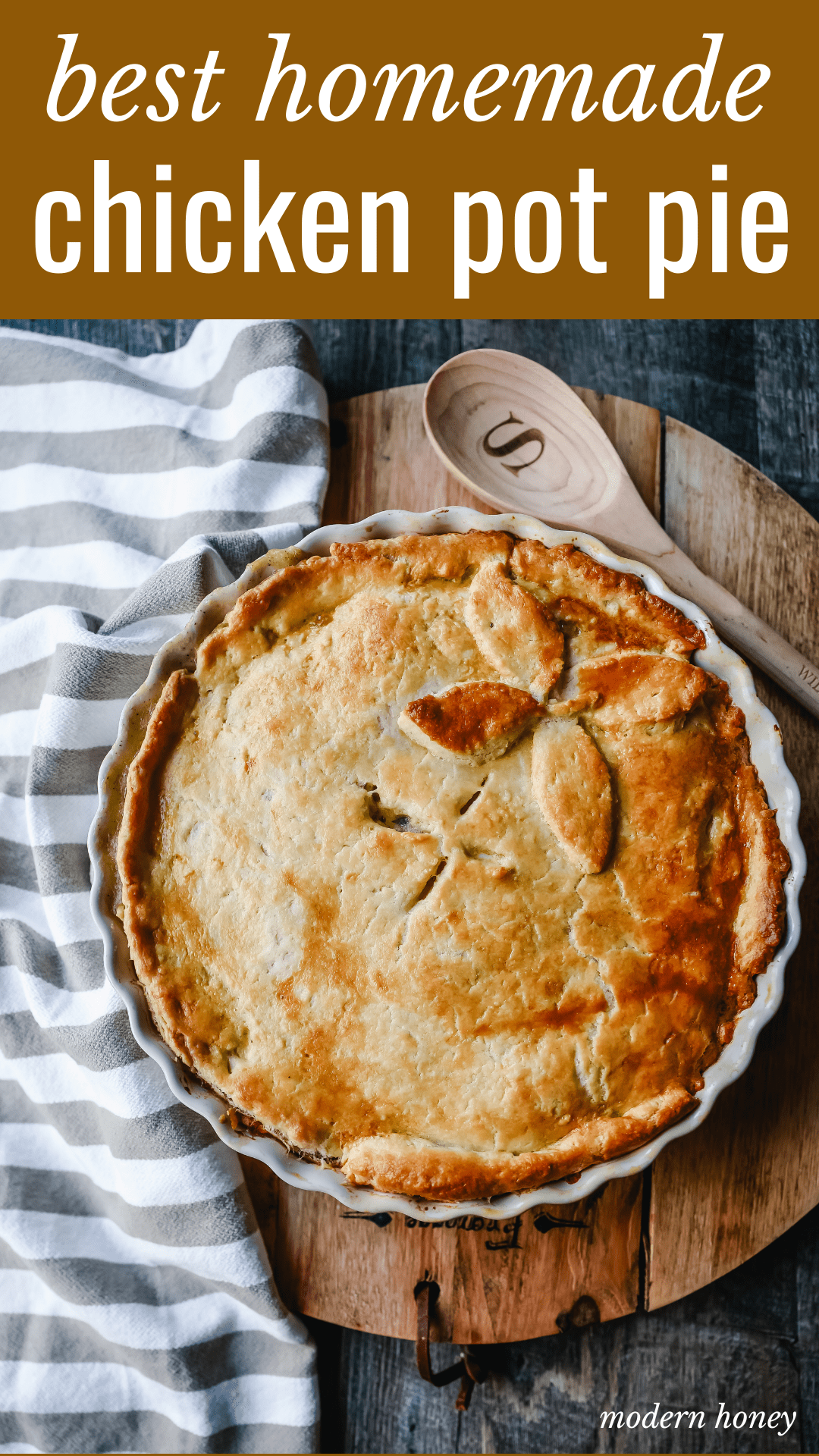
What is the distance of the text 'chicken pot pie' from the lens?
1655mm

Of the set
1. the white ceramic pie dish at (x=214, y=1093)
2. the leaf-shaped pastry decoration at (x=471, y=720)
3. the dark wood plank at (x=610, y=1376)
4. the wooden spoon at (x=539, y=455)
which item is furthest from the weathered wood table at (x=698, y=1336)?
the leaf-shaped pastry decoration at (x=471, y=720)

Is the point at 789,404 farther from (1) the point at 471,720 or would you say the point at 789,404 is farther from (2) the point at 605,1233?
(2) the point at 605,1233

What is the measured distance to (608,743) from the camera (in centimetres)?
174

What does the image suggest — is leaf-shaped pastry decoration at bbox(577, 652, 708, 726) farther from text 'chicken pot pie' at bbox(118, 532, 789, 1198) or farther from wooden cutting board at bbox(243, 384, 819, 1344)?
wooden cutting board at bbox(243, 384, 819, 1344)

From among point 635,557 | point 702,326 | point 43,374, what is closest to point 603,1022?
point 635,557

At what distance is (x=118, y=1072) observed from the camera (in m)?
1.98

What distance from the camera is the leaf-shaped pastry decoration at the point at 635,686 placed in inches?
68.1

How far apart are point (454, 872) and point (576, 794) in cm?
24

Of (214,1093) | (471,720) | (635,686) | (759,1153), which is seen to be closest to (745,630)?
(635,686)

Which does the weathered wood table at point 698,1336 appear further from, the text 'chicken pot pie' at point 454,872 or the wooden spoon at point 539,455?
the text 'chicken pot pie' at point 454,872

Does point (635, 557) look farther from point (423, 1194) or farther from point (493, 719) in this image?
point (423, 1194)

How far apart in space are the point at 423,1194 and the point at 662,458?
61.5 inches

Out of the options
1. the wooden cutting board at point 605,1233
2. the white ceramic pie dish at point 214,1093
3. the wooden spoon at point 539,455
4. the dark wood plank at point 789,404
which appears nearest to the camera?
the white ceramic pie dish at point 214,1093

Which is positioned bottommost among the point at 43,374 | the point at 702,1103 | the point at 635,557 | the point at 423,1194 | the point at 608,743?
the point at 423,1194
